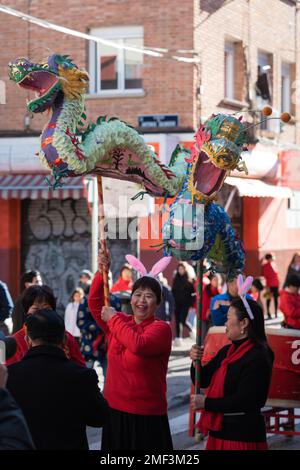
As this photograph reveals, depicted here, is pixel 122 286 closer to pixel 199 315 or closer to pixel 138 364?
pixel 199 315

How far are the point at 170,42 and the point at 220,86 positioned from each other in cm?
193

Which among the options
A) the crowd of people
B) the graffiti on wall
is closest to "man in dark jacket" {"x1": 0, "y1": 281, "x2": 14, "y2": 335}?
the crowd of people

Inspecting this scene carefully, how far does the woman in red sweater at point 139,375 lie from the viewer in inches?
271

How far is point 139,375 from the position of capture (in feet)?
22.7

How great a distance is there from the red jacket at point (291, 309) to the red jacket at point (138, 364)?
21.9 ft

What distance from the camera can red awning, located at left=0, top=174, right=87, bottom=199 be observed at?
66.8 ft

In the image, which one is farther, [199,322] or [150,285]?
[199,322]

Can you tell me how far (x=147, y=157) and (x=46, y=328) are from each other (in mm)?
2969

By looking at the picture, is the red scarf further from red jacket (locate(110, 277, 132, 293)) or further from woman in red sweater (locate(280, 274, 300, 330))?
red jacket (locate(110, 277, 132, 293))

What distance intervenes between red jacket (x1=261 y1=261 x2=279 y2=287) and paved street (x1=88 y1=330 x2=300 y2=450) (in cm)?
489

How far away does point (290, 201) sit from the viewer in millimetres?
27047

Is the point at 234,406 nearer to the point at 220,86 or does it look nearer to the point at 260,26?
the point at 220,86

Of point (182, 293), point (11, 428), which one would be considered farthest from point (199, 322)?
point (182, 293)
